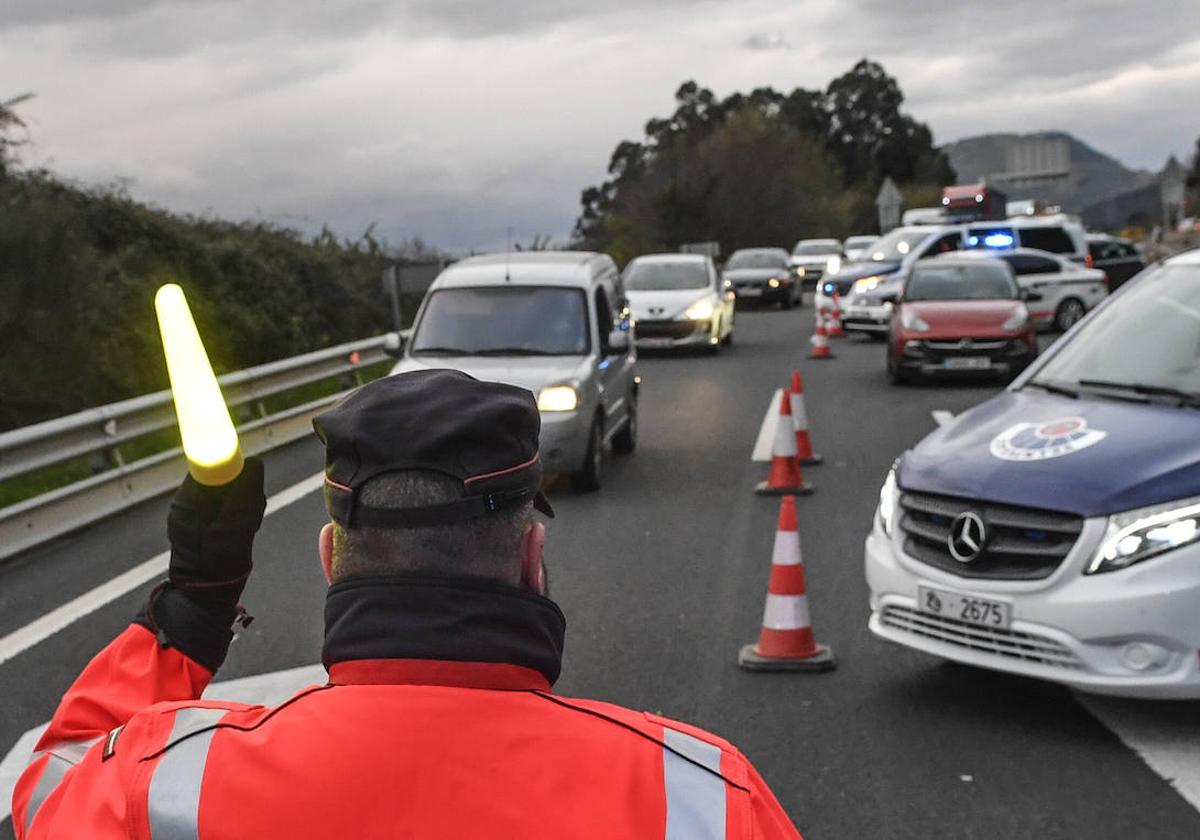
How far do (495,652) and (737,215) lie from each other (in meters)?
83.1

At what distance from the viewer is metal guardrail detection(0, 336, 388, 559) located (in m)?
11.3

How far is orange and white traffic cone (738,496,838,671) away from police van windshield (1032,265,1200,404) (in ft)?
4.71

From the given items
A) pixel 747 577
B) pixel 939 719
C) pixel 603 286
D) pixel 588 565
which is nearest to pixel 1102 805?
pixel 939 719

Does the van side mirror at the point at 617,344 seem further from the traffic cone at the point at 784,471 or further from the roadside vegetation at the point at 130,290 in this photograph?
the roadside vegetation at the point at 130,290

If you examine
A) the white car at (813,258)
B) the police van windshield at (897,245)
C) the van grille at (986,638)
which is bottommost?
the white car at (813,258)

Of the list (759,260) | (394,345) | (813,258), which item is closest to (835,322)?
(759,260)

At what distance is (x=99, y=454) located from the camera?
1289 cm

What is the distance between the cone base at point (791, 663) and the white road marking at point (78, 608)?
7.38 feet

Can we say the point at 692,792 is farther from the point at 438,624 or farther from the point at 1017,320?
the point at 1017,320

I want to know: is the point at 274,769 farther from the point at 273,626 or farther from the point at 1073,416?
the point at 273,626

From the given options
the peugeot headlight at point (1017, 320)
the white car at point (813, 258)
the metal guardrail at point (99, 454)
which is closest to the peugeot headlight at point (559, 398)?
the metal guardrail at point (99, 454)

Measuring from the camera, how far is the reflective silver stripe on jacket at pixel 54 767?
1972mm

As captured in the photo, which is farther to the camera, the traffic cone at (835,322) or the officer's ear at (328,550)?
the traffic cone at (835,322)

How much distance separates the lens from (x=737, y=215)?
84.0 metres
